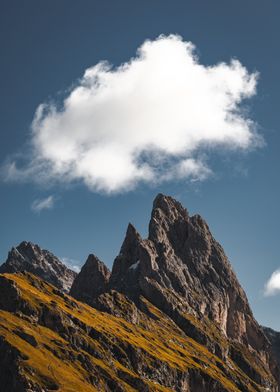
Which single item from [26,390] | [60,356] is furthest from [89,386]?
[26,390]

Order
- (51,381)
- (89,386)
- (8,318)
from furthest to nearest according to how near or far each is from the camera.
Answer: (8,318) → (89,386) → (51,381)

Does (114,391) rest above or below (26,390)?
above

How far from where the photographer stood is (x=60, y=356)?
639ft

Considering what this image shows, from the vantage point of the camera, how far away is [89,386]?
186 metres

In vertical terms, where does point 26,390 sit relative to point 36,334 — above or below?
below

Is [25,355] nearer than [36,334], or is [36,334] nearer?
[25,355]

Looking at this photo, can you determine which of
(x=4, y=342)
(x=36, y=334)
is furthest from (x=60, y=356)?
(x=4, y=342)

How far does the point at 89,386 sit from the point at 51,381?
18824 mm

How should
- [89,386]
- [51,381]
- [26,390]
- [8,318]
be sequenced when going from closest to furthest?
1. [26,390]
2. [51,381]
3. [89,386]
4. [8,318]

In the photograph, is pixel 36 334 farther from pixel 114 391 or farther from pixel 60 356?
pixel 114 391

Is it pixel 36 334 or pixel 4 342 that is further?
pixel 36 334

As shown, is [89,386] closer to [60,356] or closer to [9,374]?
[60,356]

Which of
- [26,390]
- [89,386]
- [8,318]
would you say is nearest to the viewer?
[26,390]

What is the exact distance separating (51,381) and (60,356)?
73.5 ft
